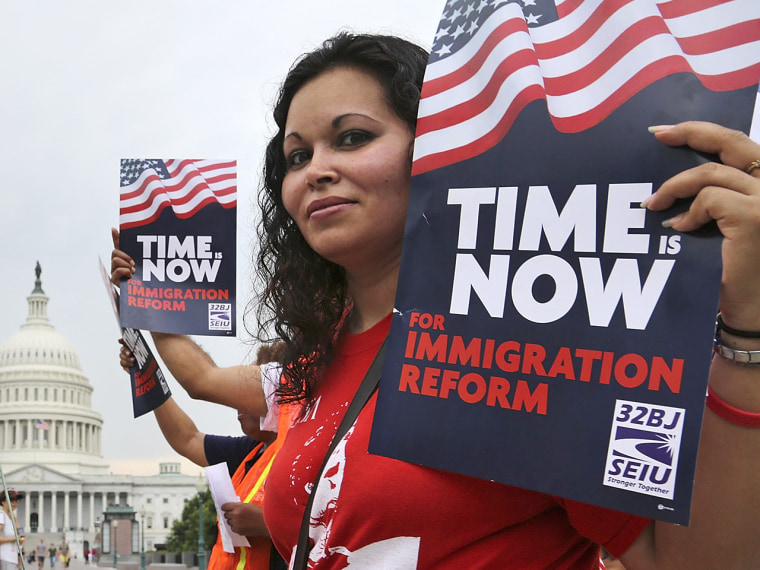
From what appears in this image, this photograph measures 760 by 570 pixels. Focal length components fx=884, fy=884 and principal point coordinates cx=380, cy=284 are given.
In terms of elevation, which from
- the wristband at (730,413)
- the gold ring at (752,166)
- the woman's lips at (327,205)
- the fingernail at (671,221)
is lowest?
the wristband at (730,413)

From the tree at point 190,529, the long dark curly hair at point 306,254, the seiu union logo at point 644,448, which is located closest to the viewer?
the seiu union logo at point 644,448

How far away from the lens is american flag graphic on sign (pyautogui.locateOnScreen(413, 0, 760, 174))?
1198mm

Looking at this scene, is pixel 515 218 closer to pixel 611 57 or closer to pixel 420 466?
pixel 611 57

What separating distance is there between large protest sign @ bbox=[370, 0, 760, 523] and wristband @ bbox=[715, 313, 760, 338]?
0.06 metres

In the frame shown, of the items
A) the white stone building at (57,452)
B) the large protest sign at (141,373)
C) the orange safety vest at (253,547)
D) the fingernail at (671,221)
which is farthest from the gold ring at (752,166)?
the white stone building at (57,452)

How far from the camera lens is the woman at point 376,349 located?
1169mm

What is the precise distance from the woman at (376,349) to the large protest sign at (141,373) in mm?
1510

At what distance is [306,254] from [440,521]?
1.02m

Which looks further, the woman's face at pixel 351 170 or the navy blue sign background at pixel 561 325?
the woman's face at pixel 351 170

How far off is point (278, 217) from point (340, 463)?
0.97 metres

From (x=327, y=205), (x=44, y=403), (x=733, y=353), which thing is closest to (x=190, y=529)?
(x=44, y=403)

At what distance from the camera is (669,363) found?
1.16 metres

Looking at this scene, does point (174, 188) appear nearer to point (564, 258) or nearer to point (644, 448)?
point (564, 258)

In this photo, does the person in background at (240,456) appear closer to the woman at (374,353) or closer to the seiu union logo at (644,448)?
the woman at (374,353)
